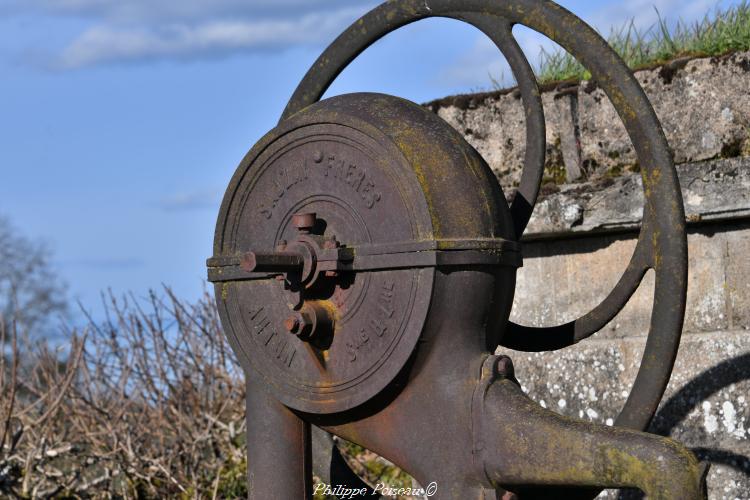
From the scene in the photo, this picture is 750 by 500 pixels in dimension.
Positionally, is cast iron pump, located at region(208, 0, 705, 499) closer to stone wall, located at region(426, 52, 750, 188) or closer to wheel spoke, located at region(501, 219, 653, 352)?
wheel spoke, located at region(501, 219, 653, 352)

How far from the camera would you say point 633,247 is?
3705 millimetres

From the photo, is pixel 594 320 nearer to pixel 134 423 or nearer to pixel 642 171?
pixel 642 171

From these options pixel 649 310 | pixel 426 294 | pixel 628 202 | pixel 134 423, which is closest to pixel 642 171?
pixel 426 294

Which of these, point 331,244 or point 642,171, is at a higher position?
point 642,171

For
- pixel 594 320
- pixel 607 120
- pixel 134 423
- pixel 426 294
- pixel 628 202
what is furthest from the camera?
pixel 134 423

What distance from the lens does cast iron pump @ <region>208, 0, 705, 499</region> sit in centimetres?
254

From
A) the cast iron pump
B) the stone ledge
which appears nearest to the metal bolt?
the cast iron pump

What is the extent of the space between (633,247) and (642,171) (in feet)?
3.44

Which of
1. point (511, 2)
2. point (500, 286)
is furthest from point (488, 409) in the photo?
point (511, 2)

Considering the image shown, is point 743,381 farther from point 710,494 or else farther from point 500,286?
point 500,286

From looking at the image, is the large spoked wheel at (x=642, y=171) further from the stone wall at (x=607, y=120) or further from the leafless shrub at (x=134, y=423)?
the leafless shrub at (x=134, y=423)

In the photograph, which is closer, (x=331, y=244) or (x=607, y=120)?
(x=331, y=244)

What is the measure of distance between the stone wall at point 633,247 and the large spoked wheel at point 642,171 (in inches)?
29.9

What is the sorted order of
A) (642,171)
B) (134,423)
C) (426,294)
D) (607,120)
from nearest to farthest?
(426,294), (642,171), (607,120), (134,423)
